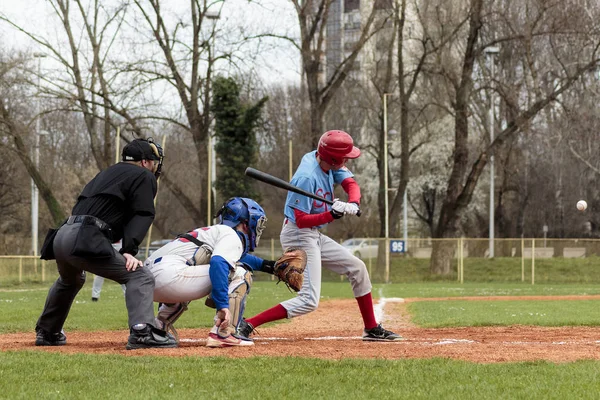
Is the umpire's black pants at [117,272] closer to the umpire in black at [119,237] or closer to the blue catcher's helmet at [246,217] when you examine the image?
the umpire in black at [119,237]

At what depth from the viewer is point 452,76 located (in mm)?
33406

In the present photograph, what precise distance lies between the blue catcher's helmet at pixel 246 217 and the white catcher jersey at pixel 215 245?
11cm

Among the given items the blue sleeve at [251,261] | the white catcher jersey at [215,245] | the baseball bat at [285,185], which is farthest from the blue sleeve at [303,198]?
the white catcher jersey at [215,245]

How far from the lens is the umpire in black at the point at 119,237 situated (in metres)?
6.75

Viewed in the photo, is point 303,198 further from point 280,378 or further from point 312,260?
point 280,378

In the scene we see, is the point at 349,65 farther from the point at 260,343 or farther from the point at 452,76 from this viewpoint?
the point at 260,343

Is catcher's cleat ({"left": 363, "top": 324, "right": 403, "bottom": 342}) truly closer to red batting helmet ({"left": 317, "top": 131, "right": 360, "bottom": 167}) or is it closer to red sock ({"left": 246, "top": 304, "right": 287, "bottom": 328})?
red sock ({"left": 246, "top": 304, "right": 287, "bottom": 328})

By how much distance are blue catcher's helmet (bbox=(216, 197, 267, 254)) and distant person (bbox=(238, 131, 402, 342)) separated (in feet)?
2.08

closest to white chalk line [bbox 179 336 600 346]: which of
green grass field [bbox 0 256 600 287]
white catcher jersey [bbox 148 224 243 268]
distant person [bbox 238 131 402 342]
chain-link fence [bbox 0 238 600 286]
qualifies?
distant person [bbox 238 131 402 342]

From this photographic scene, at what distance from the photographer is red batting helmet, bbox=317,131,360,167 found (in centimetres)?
805

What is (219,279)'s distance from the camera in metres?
6.96

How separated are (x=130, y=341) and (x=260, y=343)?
136cm

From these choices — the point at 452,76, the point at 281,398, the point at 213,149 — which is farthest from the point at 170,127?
the point at 281,398

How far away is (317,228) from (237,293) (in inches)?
52.5
